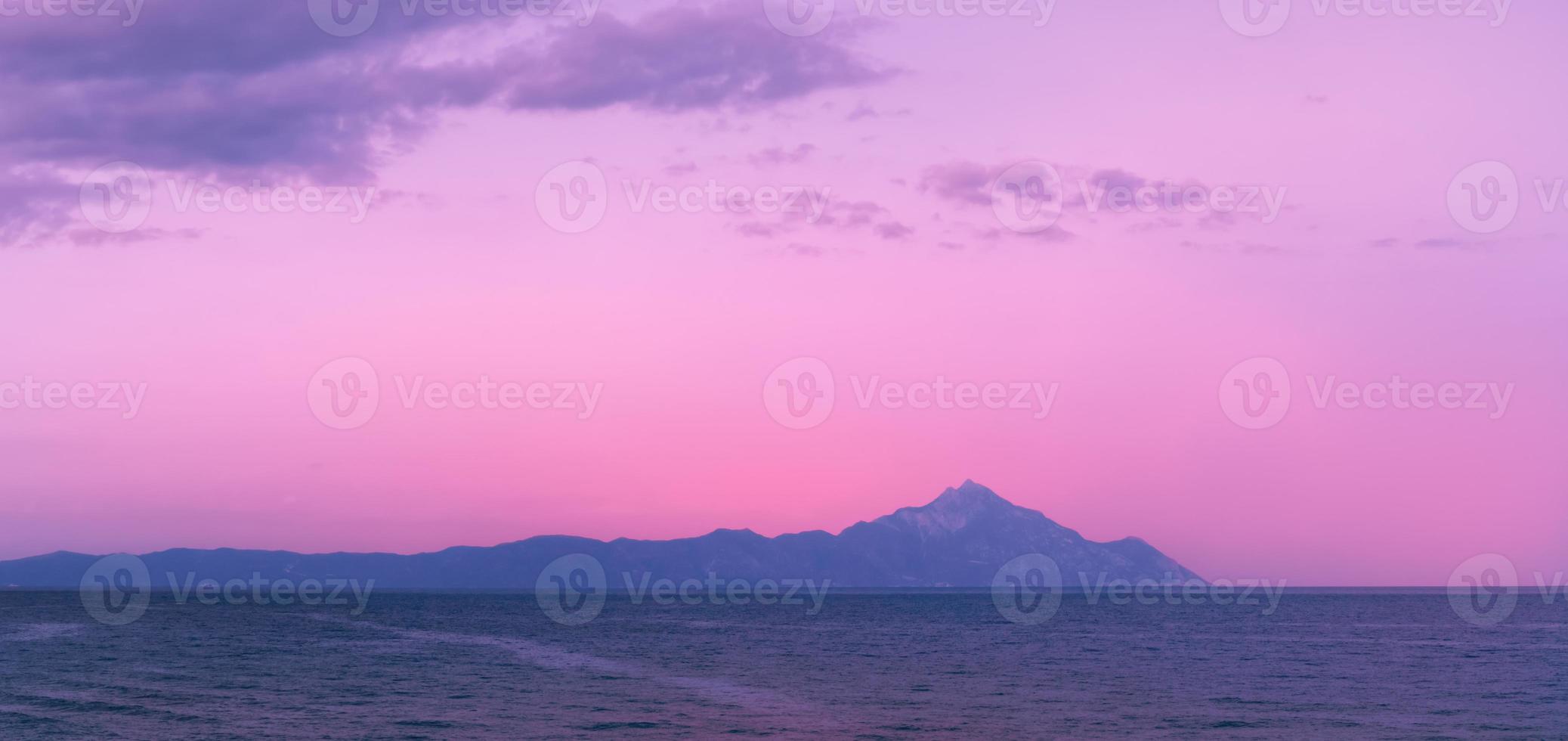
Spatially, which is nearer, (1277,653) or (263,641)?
(1277,653)

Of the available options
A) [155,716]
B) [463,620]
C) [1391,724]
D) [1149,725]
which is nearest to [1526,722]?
[1391,724]

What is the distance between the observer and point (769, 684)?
73500mm

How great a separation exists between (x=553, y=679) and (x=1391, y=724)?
44.8 metres

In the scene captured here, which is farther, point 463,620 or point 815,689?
point 463,620

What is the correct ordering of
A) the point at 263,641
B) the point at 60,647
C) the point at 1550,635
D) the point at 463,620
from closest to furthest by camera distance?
1. the point at 60,647
2. the point at 263,641
3. the point at 1550,635
4. the point at 463,620

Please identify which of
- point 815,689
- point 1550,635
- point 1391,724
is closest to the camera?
point 1391,724

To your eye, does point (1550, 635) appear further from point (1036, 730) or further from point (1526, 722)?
point (1036, 730)

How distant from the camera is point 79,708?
57844 mm

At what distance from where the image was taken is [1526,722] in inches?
2237

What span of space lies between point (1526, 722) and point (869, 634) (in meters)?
83.4

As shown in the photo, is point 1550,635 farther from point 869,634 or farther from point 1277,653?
point 869,634

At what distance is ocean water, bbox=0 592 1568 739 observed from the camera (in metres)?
54.4

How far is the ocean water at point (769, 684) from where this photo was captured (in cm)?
5438

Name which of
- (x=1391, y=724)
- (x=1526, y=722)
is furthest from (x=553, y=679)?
(x=1526, y=722)
